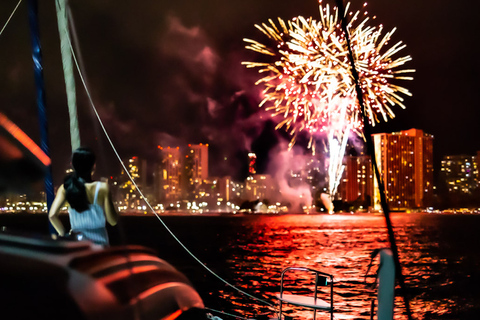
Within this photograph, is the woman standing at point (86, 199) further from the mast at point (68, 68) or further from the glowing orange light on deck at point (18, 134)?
the mast at point (68, 68)

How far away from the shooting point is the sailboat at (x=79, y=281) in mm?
1641

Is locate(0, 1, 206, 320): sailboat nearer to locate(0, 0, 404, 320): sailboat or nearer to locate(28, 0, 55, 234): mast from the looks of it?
locate(0, 0, 404, 320): sailboat

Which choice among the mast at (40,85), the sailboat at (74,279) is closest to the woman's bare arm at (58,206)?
the sailboat at (74,279)

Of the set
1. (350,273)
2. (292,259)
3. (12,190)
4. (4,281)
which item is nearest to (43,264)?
(4,281)

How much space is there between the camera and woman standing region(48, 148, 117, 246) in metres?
3.86

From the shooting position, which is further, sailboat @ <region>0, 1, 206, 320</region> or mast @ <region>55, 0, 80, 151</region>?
mast @ <region>55, 0, 80, 151</region>

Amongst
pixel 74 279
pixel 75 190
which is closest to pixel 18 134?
pixel 74 279

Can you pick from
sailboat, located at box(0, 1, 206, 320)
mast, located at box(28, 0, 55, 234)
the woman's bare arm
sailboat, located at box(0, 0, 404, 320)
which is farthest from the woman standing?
mast, located at box(28, 0, 55, 234)

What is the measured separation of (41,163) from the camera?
2.30m

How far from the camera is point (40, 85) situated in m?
6.33

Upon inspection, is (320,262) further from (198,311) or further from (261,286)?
(198,311)

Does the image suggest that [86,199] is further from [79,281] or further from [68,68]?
[68,68]

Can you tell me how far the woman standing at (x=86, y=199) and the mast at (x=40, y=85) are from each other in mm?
2348

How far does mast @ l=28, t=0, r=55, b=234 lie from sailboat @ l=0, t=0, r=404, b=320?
4.45 metres
